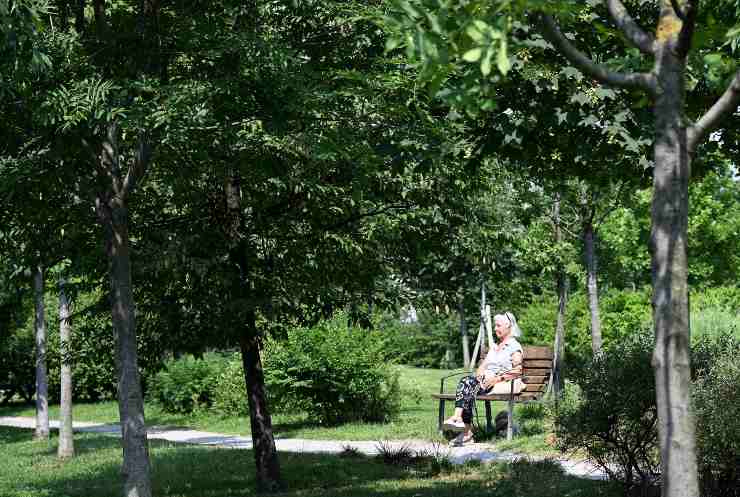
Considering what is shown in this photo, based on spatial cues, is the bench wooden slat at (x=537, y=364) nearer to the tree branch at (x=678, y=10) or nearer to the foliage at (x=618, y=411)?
the foliage at (x=618, y=411)

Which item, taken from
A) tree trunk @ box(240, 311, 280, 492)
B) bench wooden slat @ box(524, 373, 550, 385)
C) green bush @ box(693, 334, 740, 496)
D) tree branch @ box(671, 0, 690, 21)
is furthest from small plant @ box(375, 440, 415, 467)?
tree branch @ box(671, 0, 690, 21)

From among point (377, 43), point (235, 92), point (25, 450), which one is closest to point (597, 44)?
point (377, 43)

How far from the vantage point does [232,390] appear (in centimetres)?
2053

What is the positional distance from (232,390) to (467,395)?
9229 millimetres

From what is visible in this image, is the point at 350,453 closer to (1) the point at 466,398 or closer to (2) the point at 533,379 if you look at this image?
(1) the point at 466,398

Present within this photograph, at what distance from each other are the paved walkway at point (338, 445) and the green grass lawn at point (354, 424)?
317 mm

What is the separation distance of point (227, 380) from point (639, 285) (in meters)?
26.7

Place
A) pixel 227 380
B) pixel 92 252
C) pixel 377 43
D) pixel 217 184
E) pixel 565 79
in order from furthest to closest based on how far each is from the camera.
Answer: pixel 227 380, pixel 217 184, pixel 92 252, pixel 377 43, pixel 565 79

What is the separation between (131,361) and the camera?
763 cm

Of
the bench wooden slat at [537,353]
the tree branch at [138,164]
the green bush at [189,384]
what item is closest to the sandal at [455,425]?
the bench wooden slat at [537,353]

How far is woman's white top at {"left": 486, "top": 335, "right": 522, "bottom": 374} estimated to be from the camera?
12.7 metres

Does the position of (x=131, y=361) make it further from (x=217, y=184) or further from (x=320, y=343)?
(x=320, y=343)

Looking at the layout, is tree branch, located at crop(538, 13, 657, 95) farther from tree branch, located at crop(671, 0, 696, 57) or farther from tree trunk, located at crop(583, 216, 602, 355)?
tree trunk, located at crop(583, 216, 602, 355)

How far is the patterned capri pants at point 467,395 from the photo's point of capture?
1245cm
